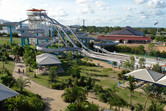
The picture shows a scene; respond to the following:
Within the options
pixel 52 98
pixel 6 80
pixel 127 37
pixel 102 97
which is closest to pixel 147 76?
pixel 102 97

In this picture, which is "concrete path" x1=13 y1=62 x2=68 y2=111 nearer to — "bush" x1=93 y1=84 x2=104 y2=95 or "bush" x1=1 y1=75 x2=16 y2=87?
"bush" x1=1 y1=75 x2=16 y2=87

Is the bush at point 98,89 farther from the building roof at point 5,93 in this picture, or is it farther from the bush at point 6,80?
the bush at point 6,80

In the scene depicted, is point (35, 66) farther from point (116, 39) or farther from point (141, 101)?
point (116, 39)

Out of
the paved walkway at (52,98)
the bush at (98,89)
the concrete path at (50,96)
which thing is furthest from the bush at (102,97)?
the concrete path at (50,96)

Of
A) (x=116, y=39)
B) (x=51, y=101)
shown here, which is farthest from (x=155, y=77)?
(x=116, y=39)

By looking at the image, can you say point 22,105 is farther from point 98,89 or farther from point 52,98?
point 98,89

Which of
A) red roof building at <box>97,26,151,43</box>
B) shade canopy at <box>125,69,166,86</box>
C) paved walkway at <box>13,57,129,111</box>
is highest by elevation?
red roof building at <box>97,26,151,43</box>

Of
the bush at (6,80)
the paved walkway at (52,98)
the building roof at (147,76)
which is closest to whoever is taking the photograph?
the paved walkway at (52,98)

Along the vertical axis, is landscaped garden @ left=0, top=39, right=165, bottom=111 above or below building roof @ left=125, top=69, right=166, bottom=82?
below

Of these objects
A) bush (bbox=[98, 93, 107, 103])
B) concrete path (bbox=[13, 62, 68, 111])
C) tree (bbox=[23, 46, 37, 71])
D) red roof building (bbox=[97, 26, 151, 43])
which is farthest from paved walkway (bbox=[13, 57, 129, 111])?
red roof building (bbox=[97, 26, 151, 43])

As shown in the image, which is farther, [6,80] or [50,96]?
[50,96]

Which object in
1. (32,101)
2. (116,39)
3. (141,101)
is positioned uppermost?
(116,39)
